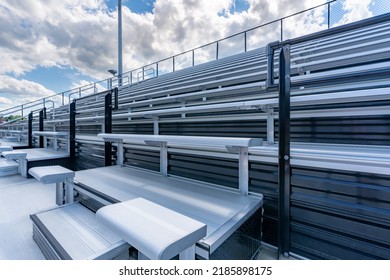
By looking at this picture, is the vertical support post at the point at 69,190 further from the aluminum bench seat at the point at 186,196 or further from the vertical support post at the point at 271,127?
the vertical support post at the point at 271,127

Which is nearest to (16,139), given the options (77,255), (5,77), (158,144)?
(5,77)

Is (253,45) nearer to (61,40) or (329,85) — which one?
(329,85)

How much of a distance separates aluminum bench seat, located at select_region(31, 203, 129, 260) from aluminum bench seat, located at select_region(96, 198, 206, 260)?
0.62 ft

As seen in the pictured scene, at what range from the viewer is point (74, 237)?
1.08 m

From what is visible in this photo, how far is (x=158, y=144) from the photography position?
6.24 ft

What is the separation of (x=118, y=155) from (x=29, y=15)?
299 centimetres

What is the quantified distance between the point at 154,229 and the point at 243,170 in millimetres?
875

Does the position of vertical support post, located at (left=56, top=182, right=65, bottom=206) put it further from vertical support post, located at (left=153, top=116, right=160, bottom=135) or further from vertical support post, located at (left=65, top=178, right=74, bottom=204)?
vertical support post, located at (left=153, top=116, right=160, bottom=135)

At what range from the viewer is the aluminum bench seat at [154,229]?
0.59 meters

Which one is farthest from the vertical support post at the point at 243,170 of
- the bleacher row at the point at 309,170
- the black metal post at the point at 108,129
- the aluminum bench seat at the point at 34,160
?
the aluminum bench seat at the point at 34,160

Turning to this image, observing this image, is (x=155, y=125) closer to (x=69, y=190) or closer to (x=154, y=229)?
(x=69, y=190)

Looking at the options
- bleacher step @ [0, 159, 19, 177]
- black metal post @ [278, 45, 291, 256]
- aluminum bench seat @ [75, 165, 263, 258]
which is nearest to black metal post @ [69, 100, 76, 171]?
bleacher step @ [0, 159, 19, 177]

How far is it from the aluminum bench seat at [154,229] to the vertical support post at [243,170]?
0.69 metres

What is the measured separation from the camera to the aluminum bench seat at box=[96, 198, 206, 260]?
595mm
